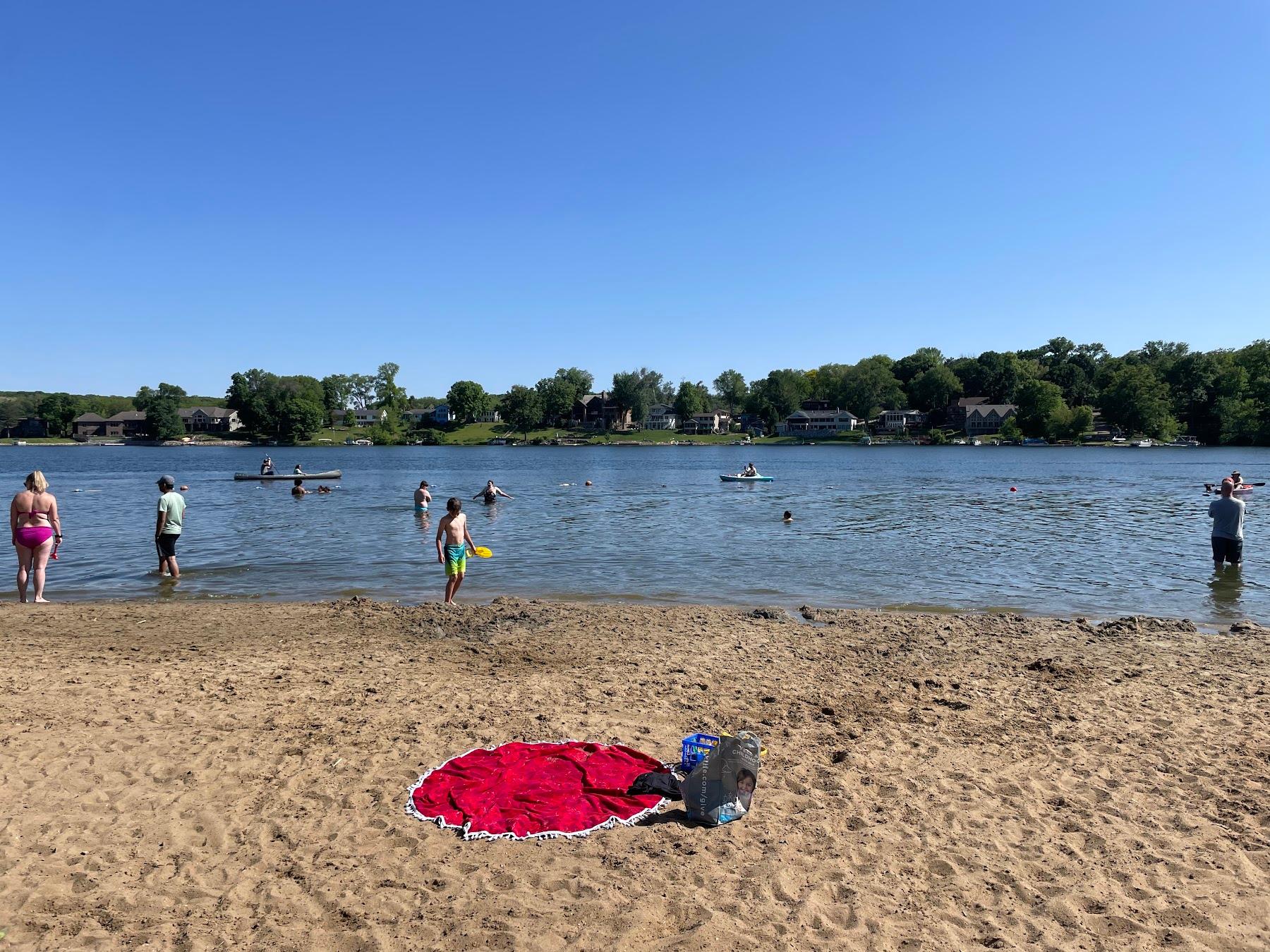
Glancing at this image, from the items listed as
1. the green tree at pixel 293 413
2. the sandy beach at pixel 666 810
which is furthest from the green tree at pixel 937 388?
the sandy beach at pixel 666 810

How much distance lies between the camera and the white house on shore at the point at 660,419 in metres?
194

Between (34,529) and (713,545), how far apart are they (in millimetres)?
15585

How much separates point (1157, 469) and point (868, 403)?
12430 centimetres

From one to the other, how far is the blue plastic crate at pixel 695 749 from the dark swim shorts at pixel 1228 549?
15787 mm

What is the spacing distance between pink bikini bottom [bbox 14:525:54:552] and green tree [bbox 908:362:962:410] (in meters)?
192

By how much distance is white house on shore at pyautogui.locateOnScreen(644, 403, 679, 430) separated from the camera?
194m

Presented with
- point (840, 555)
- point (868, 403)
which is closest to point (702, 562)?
point (840, 555)

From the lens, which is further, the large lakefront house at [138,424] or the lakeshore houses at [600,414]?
the lakeshore houses at [600,414]

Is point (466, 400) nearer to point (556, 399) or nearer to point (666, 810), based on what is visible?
point (556, 399)

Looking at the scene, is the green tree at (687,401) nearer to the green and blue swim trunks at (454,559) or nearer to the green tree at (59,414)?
the green tree at (59,414)

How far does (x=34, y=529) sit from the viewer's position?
13.4m

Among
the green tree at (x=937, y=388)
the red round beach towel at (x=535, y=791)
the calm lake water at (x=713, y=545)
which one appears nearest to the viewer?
the red round beach towel at (x=535, y=791)

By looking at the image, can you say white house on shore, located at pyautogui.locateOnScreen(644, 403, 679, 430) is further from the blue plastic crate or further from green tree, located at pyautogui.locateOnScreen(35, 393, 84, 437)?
the blue plastic crate

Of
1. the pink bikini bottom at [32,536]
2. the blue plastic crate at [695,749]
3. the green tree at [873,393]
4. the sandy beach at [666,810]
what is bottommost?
the sandy beach at [666,810]
